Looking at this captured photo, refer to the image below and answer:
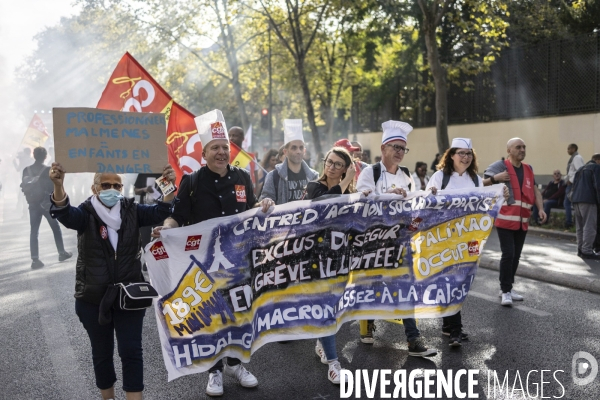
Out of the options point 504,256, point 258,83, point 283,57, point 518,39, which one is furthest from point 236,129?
point 258,83

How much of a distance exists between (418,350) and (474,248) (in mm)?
1035

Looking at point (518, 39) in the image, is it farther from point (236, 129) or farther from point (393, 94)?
point (236, 129)

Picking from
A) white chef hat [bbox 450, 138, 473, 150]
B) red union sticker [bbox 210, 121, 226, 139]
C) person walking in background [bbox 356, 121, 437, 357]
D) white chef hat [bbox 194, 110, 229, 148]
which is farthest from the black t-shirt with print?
red union sticker [bbox 210, 121, 226, 139]

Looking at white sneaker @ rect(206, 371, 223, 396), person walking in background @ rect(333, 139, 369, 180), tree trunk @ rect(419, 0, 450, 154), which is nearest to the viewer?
white sneaker @ rect(206, 371, 223, 396)

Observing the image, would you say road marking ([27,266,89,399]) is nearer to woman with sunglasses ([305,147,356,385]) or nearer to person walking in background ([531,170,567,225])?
woman with sunglasses ([305,147,356,385])

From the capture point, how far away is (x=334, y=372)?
502 cm

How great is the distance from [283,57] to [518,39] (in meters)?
11.3

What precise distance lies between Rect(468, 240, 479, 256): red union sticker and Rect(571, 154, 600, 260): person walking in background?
5696 mm

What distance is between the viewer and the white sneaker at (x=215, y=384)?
15.9 feet

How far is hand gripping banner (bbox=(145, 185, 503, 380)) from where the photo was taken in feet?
15.7

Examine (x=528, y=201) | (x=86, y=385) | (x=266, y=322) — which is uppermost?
(x=528, y=201)

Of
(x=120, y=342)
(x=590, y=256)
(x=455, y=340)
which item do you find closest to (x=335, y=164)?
(x=455, y=340)

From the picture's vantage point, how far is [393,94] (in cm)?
3042

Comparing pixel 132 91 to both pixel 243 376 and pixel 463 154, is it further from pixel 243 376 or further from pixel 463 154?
pixel 243 376
